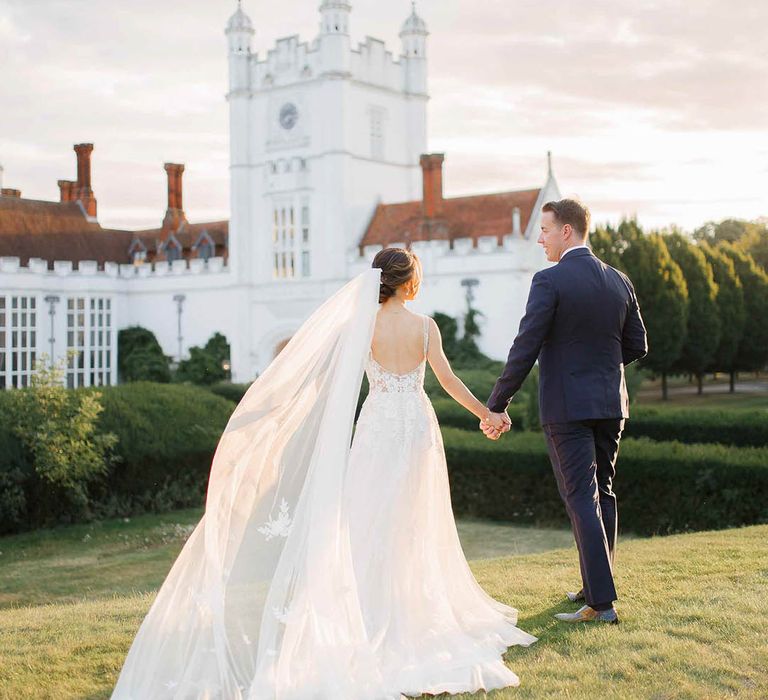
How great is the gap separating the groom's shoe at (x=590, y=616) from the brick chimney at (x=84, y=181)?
119 ft

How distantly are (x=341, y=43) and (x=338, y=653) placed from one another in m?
29.5

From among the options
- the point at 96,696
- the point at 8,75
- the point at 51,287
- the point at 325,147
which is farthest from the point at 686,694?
the point at 51,287

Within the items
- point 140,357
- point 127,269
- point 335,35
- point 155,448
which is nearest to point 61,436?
point 155,448

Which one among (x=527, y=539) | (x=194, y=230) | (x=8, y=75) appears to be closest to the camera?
(x=527, y=539)

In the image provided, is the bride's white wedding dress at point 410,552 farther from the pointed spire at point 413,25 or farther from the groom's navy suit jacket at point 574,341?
the pointed spire at point 413,25

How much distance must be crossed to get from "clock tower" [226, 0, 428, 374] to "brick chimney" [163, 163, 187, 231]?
16.3 feet

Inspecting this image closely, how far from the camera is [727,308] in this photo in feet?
118

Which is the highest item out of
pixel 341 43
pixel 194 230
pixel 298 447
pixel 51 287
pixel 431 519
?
pixel 341 43

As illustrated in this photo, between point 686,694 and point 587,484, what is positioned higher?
point 587,484

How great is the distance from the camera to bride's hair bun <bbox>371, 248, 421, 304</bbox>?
5008mm

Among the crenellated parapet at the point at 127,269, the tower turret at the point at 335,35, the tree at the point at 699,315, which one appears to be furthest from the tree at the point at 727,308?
the crenellated parapet at the point at 127,269

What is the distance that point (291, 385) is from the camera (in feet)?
16.0

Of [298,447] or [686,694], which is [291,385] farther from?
[686,694]

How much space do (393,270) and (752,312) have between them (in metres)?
36.1
